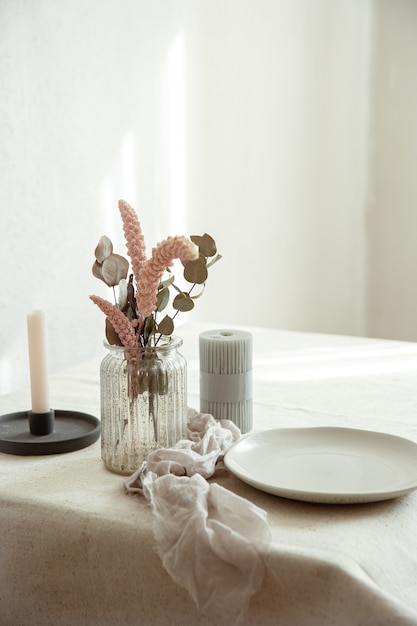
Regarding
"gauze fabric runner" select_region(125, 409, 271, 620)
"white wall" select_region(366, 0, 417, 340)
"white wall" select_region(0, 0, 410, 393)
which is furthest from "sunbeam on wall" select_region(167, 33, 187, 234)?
"gauze fabric runner" select_region(125, 409, 271, 620)

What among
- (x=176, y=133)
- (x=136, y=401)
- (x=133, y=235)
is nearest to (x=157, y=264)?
(x=133, y=235)

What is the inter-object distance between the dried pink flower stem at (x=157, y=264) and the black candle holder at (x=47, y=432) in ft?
0.82

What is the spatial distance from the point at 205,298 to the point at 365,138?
129 centimetres

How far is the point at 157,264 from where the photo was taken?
3.11 ft

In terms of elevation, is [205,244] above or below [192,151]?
below

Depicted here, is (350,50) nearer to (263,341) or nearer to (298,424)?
(263,341)

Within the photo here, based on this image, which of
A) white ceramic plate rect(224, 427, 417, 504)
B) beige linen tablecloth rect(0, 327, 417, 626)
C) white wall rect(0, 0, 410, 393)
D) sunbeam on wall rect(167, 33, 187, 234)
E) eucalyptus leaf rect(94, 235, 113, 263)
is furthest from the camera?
sunbeam on wall rect(167, 33, 187, 234)

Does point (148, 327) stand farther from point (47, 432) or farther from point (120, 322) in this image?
point (47, 432)

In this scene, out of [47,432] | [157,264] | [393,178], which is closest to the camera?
[157,264]

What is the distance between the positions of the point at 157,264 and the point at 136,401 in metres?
0.20

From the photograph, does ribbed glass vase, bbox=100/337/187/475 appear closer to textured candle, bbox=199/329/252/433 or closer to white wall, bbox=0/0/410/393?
textured candle, bbox=199/329/252/433

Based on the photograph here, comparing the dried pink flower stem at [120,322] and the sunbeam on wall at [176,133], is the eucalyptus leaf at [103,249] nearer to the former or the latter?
the dried pink flower stem at [120,322]

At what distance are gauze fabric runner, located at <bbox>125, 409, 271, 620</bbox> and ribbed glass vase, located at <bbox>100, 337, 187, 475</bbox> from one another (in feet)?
0.32

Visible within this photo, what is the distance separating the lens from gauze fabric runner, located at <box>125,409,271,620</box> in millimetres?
801
